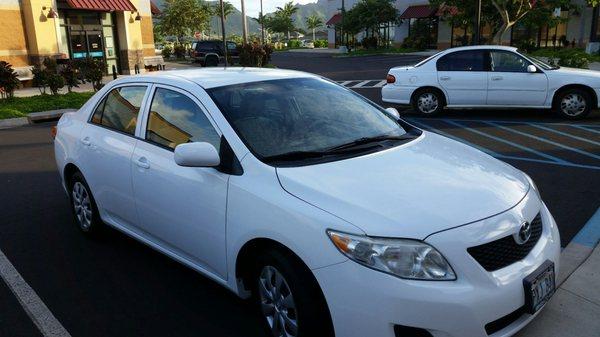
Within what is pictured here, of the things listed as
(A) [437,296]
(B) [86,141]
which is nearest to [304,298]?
(A) [437,296]

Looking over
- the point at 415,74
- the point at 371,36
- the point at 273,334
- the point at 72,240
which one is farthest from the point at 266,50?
the point at 371,36

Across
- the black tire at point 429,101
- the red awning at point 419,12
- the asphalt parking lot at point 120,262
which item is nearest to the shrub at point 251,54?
the black tire at point 429,101

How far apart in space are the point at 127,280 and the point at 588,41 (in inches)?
1526

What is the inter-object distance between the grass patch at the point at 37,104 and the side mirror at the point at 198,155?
40.2ft

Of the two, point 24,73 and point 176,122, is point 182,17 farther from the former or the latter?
point 176,122

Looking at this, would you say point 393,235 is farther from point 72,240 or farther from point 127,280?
point 72,240

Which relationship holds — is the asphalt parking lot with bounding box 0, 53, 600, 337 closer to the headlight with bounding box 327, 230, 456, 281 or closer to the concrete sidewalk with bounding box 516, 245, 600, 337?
the concrete sidewalk with bounding box 516, 245, 600, 337

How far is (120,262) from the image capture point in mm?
4496

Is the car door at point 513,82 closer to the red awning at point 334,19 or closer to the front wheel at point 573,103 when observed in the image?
the front wheel at point 573,103

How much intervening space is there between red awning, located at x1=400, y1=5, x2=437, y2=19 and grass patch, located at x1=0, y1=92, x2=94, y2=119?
34026 millimetres

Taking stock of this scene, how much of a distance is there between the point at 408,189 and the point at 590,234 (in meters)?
2.66

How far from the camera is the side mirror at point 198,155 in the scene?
129 inches

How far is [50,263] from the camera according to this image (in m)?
4.52

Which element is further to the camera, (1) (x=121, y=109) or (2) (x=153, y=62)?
(2) (x=153, y=62)
